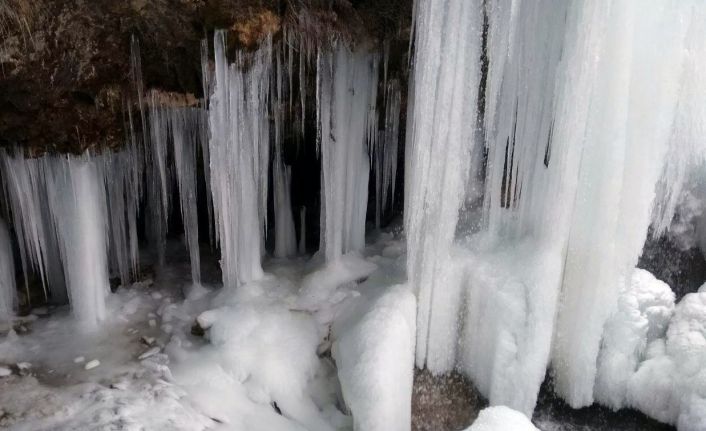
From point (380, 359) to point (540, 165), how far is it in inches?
86.0

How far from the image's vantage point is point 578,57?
4.48 m

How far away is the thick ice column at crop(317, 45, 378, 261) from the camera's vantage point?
5.67 metres

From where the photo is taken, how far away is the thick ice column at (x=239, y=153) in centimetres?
514

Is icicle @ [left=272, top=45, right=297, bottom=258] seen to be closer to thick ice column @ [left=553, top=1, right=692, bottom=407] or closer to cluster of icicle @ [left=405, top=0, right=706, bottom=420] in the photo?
cluster of icicle @ [left=405, top=0, right=706, bottom=420]

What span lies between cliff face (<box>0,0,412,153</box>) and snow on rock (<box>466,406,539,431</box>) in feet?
11.4

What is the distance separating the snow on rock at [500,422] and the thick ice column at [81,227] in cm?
392

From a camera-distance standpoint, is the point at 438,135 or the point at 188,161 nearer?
the point at 438,135

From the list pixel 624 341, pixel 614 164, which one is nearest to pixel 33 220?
pixel 614 164

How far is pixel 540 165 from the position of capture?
5.09 metres

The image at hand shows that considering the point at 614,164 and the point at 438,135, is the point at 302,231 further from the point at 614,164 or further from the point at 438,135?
the point at 614,164

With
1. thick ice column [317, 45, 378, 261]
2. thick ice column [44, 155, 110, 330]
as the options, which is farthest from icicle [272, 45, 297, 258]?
thick ice column [44, 155, 110, 330]

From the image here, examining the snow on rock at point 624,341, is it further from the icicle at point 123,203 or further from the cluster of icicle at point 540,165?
the icicle at point 123,203

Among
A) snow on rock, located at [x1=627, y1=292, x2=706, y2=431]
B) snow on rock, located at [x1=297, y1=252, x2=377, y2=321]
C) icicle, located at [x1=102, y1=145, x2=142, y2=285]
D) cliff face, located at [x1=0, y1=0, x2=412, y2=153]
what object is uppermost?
cliff face, located at [x1=0, y1=0, x2=412, y2=153]

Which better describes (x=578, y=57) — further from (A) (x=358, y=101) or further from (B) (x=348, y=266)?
(B) (x=348, y=266)
